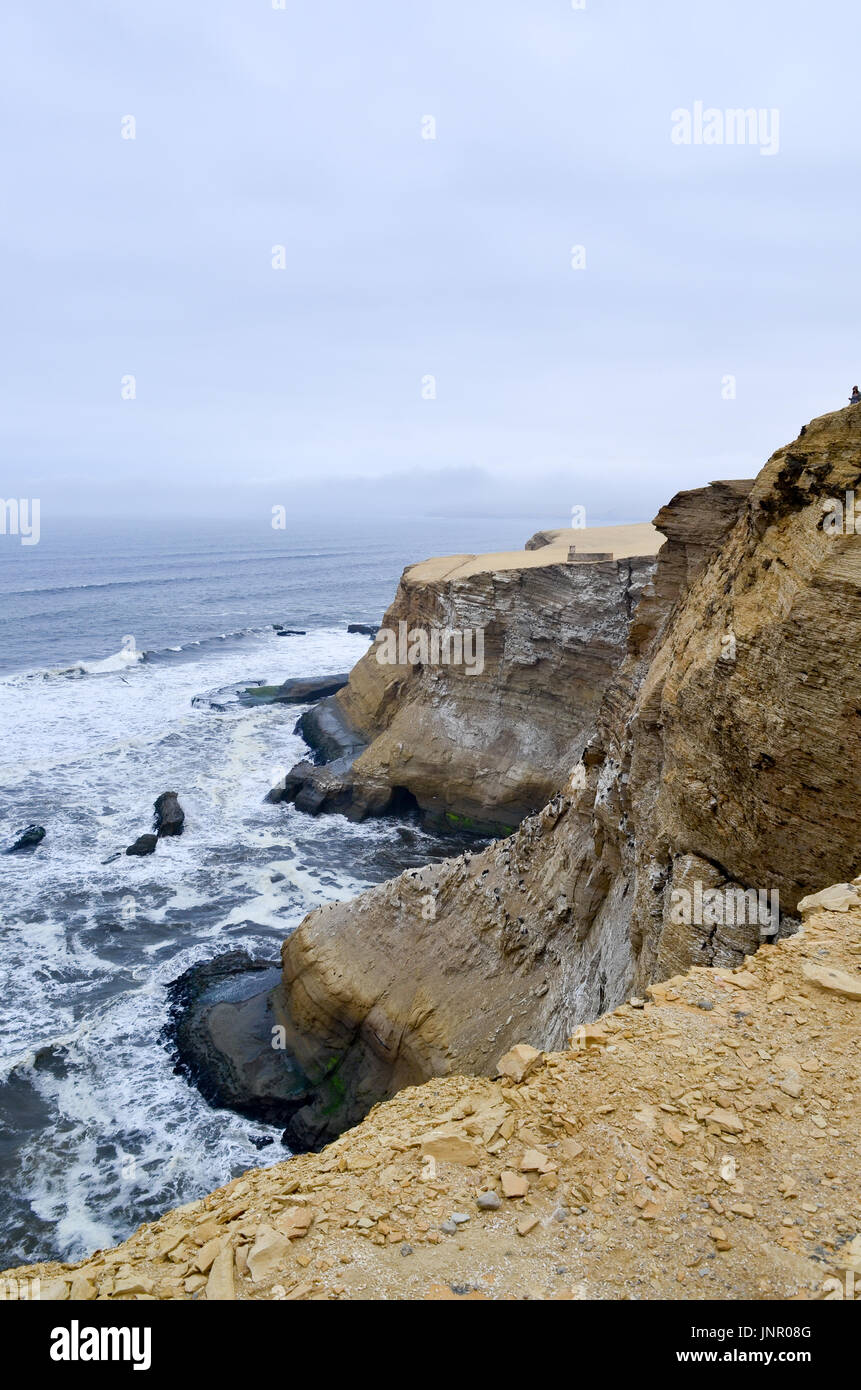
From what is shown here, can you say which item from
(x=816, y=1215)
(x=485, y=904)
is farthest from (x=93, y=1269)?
(x=485, y=904)

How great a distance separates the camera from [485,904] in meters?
15.0

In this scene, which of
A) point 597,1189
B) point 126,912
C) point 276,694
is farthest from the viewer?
point 276,694

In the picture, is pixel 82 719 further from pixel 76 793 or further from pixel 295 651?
pixel 295 651

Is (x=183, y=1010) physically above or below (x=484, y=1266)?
below

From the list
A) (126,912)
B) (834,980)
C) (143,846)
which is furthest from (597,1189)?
(143,846)

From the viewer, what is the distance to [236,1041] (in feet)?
55.5

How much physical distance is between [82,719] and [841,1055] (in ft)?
138

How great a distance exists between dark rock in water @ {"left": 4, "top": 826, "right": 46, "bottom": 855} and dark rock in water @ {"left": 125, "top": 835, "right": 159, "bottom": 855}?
3.30m

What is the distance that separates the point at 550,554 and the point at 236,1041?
840 inches

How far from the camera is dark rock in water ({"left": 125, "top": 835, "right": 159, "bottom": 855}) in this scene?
2620 centimetres

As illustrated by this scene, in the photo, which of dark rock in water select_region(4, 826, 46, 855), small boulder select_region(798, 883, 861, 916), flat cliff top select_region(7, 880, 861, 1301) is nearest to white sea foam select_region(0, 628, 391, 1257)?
dark rock in water select_region(4, 826, 46, 855)

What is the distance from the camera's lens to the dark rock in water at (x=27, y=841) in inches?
1045

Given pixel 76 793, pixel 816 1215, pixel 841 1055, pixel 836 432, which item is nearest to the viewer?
pixel 816 1215

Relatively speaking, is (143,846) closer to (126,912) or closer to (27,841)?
(126,912)
